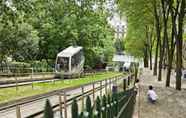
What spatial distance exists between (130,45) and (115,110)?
249ft

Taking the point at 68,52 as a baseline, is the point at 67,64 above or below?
below

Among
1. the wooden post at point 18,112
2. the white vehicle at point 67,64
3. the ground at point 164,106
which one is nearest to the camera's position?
the wooden post at point 18,112

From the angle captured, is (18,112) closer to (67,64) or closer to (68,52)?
(67,64)

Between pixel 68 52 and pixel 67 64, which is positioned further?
pixel 68 52

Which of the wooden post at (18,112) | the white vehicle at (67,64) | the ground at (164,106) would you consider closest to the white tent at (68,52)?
the white vehicle at (67,64)

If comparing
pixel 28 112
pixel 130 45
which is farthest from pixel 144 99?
pixel 130 45

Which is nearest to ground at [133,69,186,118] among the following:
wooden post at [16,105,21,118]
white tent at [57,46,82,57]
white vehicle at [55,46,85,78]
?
wooden post at [16,105,21,118]

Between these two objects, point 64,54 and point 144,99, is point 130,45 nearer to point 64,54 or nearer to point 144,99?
point 64,54

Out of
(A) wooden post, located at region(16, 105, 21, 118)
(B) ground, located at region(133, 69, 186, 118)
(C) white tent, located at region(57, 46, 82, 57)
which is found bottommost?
(B) ground, located at region(133, 69, 186, 118)

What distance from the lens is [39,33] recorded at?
6028cm

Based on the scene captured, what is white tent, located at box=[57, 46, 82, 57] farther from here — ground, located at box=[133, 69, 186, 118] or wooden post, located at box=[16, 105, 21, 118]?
wooden post, located at box=[16, 105, 21, 118]

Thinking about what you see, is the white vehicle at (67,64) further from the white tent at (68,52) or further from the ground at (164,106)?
the ground at (164,106)

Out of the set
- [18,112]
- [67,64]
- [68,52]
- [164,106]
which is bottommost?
[164,106]

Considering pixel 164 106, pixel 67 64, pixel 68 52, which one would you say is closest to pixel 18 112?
pixel 164 106
